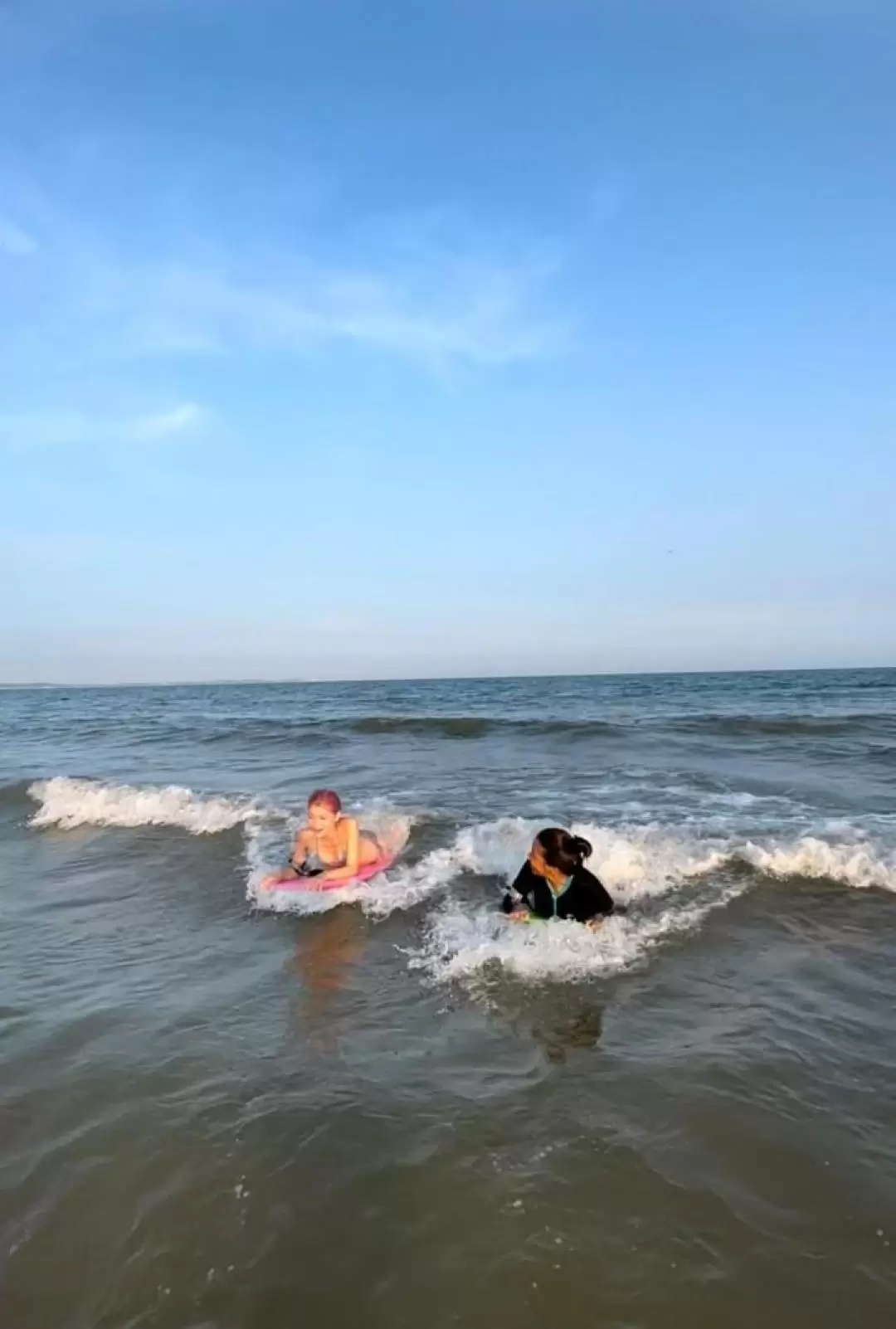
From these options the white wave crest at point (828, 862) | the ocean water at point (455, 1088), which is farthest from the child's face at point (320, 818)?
the white wave crest at point (828, 862)

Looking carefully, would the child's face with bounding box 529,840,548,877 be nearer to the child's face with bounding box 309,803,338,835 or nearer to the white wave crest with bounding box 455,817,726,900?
the white wave crest with bounding box 455,817,726,900

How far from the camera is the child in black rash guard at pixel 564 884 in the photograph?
6.35 m

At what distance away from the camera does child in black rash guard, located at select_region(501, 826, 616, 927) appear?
635cm

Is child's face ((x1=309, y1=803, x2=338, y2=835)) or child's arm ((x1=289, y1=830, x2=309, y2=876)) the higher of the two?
child's face ((x1=309, y1=803, x2=338, y2=835))

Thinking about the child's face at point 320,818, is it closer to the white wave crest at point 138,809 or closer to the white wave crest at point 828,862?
the white wave crest at point 138,809

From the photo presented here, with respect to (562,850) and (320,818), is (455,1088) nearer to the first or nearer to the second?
(562,850)

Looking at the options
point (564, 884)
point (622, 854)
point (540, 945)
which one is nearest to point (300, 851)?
point (564, 884)

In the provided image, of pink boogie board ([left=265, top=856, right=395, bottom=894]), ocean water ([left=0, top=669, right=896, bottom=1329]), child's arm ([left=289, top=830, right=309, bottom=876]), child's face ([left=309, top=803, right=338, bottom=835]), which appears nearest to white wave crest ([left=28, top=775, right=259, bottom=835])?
ocean water ([left=0, top=669, right=896, bottom=1329])

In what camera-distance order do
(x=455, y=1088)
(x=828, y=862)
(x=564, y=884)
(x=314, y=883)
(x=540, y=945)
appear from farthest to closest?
(x=828, y=862) → (x=314, y=883) → (x=564, y=884) → (x=540, y=945) → (x=455, y=1088)

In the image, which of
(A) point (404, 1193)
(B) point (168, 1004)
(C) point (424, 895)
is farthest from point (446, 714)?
(A) point (404, 1193)

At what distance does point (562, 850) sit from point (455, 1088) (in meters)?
2.53

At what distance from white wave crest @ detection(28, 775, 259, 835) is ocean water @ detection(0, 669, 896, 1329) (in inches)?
42.2

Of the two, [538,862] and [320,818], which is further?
[320,818]

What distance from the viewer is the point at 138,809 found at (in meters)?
11.9
